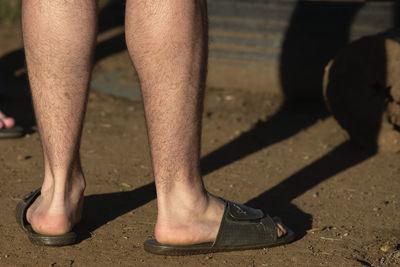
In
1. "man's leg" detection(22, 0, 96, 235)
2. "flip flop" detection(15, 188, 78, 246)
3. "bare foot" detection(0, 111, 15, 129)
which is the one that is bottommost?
"bare foot" detection(0, 111, 15, 129)

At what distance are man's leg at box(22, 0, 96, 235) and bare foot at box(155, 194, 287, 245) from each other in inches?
12.5

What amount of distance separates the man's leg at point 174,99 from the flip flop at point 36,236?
0.96 ft

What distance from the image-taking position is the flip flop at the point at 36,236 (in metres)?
2.23

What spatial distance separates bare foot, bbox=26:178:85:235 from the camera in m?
2.21

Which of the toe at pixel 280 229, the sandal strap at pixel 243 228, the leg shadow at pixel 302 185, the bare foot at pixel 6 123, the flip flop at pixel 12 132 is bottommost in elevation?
the flip flop at pixel 12 132

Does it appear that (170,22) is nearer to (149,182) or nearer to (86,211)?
(86,211)

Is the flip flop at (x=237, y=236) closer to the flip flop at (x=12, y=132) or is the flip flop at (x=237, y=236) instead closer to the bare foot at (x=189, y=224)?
the bare foot at (x=189, y=224)

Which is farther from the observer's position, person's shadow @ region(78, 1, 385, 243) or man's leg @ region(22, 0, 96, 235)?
person's shadow @ region(78, 1, 385, 243)

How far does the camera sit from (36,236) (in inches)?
87.9

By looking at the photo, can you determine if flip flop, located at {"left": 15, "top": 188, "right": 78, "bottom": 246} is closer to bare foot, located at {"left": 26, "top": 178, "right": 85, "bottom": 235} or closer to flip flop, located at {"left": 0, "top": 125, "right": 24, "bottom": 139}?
bare foot, located at {"left": 26, "top": 178, "right": 85, "bottom": 235}

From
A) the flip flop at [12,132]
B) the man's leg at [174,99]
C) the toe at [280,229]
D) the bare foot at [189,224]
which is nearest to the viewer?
the man's leg at [174,99]

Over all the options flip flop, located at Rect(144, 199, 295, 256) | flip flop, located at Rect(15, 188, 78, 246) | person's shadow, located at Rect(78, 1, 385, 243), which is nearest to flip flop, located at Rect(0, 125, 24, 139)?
person's shadow, located at Rect(78, 1, 385, 243)

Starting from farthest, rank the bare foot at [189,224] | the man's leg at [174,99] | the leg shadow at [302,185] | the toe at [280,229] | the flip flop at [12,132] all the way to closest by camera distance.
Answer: the flip flop at [12,132]
the leg shadow at [302,185]
the toe at [280,229]
the bare foot at [189,224]
the man's leg at [174,99]

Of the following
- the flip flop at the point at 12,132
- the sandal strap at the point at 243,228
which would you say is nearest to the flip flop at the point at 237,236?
the sandal strap at the point at 243,228
